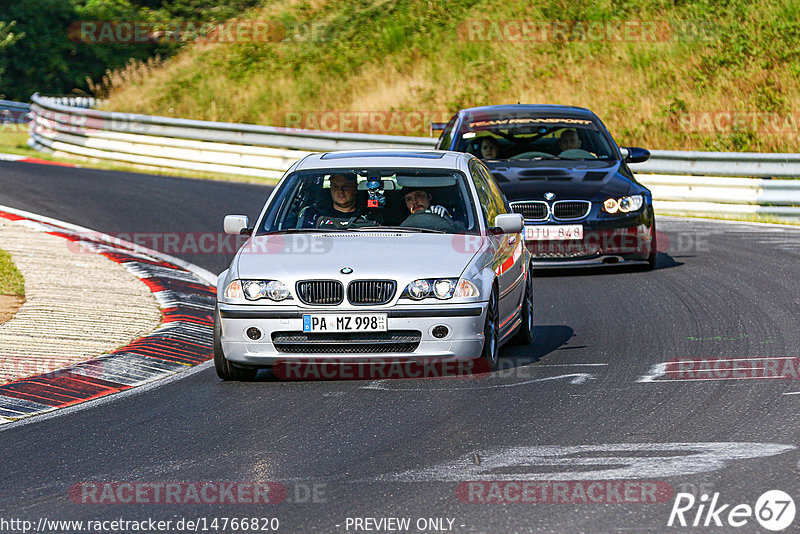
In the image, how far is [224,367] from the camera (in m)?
8.87

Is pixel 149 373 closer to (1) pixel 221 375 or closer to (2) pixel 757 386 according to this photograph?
(1) pixel 221 375

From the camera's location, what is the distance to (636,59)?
1164 inches

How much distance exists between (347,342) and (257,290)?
681mm

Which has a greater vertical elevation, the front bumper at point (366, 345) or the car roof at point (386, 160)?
the car roof at point (386, 160)

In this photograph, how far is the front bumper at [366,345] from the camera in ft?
27.9

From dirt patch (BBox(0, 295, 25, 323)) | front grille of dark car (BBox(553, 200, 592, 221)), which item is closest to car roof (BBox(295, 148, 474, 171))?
dirt patch (BBox(0, 295, 25, 323))

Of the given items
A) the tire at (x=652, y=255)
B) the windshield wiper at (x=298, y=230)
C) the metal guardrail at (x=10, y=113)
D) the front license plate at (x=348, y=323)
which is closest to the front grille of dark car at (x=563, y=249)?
the tire at (x=652, y=255)

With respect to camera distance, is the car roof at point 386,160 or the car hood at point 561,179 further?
the car hood at point 561,179

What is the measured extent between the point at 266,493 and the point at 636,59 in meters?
24.9

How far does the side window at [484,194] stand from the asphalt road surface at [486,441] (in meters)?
1.04

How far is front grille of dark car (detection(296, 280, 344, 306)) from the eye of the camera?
853cm

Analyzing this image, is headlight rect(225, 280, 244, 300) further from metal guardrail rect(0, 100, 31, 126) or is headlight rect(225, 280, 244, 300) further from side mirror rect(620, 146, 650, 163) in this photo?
metal guardrail rect(0, 100, 31, 126)

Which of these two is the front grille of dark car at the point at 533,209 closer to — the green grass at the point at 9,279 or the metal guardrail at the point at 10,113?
the green grass at the point at 9,279

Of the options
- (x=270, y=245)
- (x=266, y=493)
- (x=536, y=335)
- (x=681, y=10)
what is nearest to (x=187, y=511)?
(x=266, y=493)
